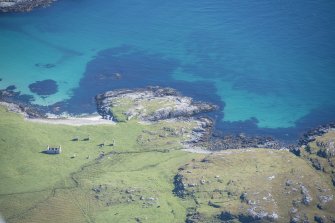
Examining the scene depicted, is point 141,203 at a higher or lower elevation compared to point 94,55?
lower

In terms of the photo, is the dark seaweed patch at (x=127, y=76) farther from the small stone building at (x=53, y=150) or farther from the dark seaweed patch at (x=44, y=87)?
the small stone building at (x=53, y=150)

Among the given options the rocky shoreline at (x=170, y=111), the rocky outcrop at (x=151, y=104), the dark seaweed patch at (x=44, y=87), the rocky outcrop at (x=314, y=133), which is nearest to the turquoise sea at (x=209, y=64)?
the dark seaweed patch at (x=44, y=87)

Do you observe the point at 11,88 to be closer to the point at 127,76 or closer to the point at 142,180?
the point at 127,76

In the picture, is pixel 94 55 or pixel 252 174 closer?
pixel 252 174

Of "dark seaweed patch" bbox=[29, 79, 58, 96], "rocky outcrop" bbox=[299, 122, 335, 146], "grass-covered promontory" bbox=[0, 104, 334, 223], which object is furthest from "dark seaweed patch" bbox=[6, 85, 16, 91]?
"rocky outcrop" bbox=[299, 122, 335, 146]

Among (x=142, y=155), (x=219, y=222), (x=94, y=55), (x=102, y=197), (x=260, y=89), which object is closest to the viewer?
(x=219, y=222)

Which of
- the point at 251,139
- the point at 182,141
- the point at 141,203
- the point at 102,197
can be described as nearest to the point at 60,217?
the point at 102,197

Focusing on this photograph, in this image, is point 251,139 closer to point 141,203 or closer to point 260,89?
point 260,89
